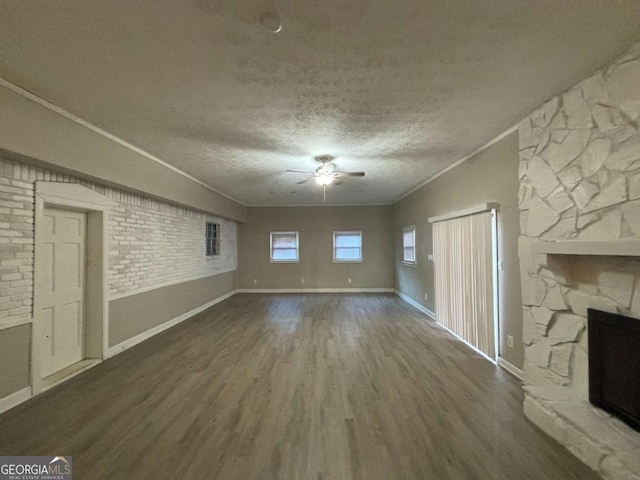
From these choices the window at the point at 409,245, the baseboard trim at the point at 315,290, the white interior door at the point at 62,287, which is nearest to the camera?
the white interior door at the point at 62,287

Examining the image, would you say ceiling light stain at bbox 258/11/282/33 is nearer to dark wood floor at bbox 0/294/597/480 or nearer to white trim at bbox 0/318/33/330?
dark wood floor at bbox 0/294/597/480

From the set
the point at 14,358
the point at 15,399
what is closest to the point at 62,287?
the point at 14,358

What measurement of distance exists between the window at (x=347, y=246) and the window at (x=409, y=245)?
166cm

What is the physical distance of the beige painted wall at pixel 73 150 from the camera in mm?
2439

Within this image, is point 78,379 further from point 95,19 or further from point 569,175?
point 569,175

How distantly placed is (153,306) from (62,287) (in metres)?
1.61

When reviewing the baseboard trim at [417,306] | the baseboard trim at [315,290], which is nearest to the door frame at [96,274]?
the baseboard trim at [417,306]

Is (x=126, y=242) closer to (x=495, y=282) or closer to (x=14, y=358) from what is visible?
(x=14, y=358)

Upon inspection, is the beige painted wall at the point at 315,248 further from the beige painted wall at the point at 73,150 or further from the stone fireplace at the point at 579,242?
the stone fireplace at the point at 579,242

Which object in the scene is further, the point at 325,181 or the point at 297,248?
the point at 297,248

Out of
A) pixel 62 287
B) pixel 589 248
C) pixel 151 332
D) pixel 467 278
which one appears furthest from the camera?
pixel 151 332

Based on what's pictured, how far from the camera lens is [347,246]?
374 inches

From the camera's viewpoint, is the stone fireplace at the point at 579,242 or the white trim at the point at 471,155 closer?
the stone fireplace at the point at 579,242

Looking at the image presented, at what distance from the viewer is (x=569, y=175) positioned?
2504 millimetres
